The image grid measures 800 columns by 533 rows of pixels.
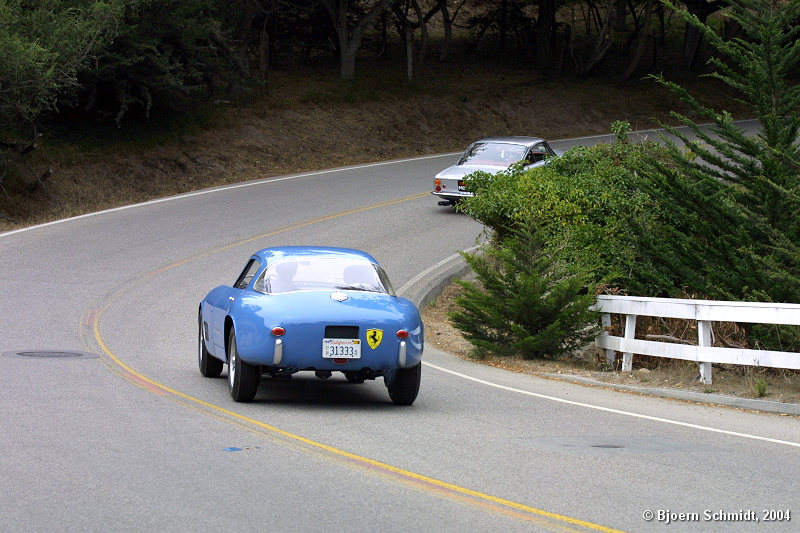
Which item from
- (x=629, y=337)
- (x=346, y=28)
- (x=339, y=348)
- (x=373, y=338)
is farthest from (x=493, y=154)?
(x=339, y=348)

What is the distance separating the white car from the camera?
84.7ft

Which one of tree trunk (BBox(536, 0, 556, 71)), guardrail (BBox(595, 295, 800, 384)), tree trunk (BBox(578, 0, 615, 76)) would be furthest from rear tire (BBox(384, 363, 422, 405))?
tree trunk (BBox(536, 0, 556, 71))

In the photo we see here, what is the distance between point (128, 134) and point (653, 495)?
28143mm

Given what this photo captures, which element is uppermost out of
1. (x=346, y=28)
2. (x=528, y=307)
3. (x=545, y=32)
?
(x=545, y=32)

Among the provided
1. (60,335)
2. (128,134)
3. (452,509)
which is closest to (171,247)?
(60,335)

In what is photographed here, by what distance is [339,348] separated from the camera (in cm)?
991

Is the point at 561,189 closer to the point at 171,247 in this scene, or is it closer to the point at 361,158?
the point at 171,247

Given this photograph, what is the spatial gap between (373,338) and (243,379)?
4.32ft

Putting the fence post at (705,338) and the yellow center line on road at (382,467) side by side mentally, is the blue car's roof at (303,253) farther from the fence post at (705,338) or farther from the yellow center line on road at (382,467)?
the fence post at (705,338)

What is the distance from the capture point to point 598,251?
17016 mm

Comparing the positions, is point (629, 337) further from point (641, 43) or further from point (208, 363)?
point (641, 43)

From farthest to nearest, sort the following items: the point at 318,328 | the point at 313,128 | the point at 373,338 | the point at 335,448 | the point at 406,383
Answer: the point at 313,128, the point at 406,383, the point at 373,338, the point at 318,328, the point at 335,448

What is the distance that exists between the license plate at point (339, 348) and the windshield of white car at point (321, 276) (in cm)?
82

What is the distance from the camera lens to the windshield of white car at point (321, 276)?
1063 centimetres
